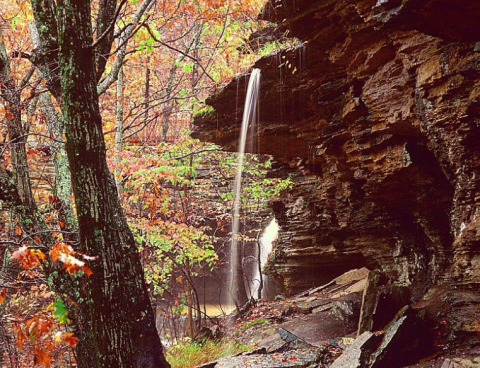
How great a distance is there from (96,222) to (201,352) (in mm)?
5077

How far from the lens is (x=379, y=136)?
8.62 metres

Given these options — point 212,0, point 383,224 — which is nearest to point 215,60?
point 212,0

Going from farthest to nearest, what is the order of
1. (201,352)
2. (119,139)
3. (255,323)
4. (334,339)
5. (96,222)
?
(255,323), (119,139), (201,352), (334,339), (96,222)

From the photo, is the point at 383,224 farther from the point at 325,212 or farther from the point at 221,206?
the point at 221,206

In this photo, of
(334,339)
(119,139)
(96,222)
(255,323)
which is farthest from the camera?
(255,323)

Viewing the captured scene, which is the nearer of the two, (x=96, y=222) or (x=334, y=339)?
(x=96, y=222)

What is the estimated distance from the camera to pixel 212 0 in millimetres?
10523

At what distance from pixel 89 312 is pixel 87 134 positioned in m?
2.46

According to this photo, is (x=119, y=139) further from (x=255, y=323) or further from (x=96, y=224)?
(x=255, y=323)

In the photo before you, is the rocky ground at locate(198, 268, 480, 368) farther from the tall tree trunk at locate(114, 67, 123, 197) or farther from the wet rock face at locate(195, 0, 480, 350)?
the tall tree trunk at locate(114, 67, 123, 197)

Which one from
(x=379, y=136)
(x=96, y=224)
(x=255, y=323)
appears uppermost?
(x=379, y=136)

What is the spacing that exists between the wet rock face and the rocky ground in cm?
76

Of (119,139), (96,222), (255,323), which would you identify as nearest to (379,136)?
(96,222)

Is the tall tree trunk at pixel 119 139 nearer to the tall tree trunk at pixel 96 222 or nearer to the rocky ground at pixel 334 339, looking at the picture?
the tall tree trunk at pixel 96 222
